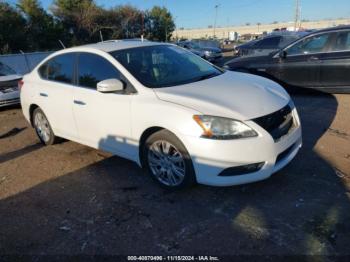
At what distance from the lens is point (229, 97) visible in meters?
4.05

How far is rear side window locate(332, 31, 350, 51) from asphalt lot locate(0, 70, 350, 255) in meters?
3.28

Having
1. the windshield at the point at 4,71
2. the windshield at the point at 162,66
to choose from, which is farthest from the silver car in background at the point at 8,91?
the windshield at the point at 162,66

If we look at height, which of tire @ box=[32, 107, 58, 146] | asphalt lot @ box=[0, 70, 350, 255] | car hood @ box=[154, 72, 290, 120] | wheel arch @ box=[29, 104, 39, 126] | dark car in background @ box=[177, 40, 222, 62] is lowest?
dark car in background @ box=[177, 40, 222, 62]

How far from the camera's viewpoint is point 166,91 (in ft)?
13.8

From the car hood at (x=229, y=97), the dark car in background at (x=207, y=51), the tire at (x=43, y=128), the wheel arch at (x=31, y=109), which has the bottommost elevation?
the dark car in background at (x=207, y=51)

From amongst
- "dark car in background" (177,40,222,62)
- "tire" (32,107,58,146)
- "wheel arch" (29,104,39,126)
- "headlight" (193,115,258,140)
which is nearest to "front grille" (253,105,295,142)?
"headlight" (193,115,258,140)

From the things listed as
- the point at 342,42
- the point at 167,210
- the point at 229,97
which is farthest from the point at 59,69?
the point at 342,42

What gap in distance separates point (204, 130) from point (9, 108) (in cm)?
848

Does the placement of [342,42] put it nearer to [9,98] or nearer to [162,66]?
[162,66]

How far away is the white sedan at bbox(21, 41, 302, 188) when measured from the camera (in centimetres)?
373

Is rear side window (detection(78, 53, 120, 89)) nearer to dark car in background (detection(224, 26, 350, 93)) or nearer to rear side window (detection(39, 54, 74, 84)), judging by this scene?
rear side window (detection(39, 54, 74, 84))

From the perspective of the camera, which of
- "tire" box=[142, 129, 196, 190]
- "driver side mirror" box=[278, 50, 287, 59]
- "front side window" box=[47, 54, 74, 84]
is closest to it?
"tire" box=[142, 129, 196, 190]

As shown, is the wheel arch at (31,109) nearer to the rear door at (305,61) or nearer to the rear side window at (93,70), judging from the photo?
the rear side window at (93,70)

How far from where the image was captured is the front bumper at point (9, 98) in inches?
386
